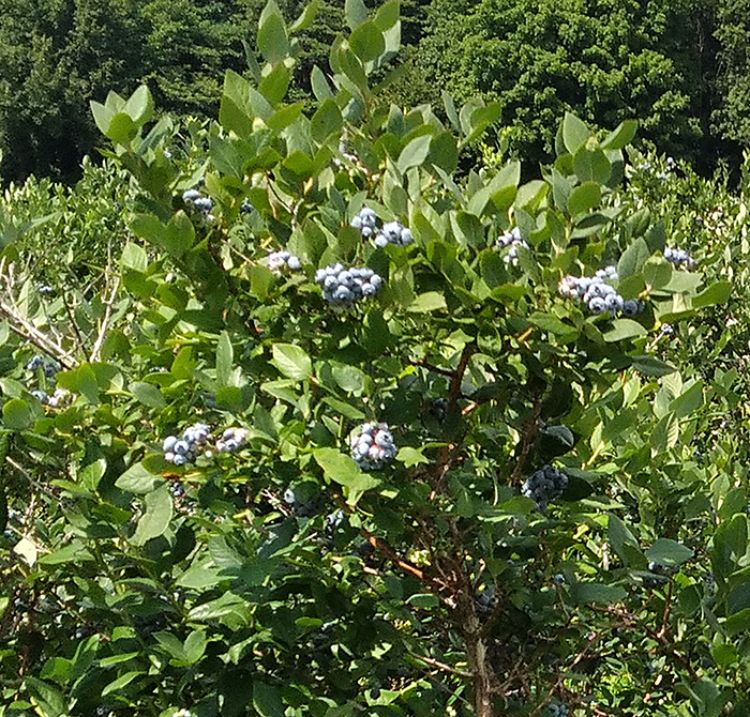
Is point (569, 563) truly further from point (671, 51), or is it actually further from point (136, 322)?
point (671, 51)

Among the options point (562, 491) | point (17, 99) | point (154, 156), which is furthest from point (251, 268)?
point (17, 99)

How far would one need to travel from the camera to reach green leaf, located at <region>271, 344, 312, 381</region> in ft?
3.57

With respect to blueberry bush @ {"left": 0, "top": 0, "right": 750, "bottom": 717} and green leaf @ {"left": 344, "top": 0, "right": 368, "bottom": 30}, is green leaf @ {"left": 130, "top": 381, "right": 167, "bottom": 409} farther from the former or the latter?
green leaf @ {"left": 344, "top": 0, "right": 368, "bottom": 30}

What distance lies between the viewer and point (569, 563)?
136cm

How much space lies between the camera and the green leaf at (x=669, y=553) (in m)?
1.19

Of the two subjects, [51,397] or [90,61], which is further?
[90,61]

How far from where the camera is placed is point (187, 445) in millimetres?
1084

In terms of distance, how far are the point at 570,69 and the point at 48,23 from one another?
17975mm

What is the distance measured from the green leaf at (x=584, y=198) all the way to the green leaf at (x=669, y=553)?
0.41 meters

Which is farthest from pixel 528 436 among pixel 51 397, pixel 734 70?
pixel 734 70

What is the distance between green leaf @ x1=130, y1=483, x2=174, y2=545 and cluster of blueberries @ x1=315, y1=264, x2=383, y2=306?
0.94 feet

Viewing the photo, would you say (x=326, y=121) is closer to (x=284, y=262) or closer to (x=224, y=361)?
(x=284, y=262)

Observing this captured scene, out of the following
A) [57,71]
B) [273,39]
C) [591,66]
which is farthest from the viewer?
[57,71]

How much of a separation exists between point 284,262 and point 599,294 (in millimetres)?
337
